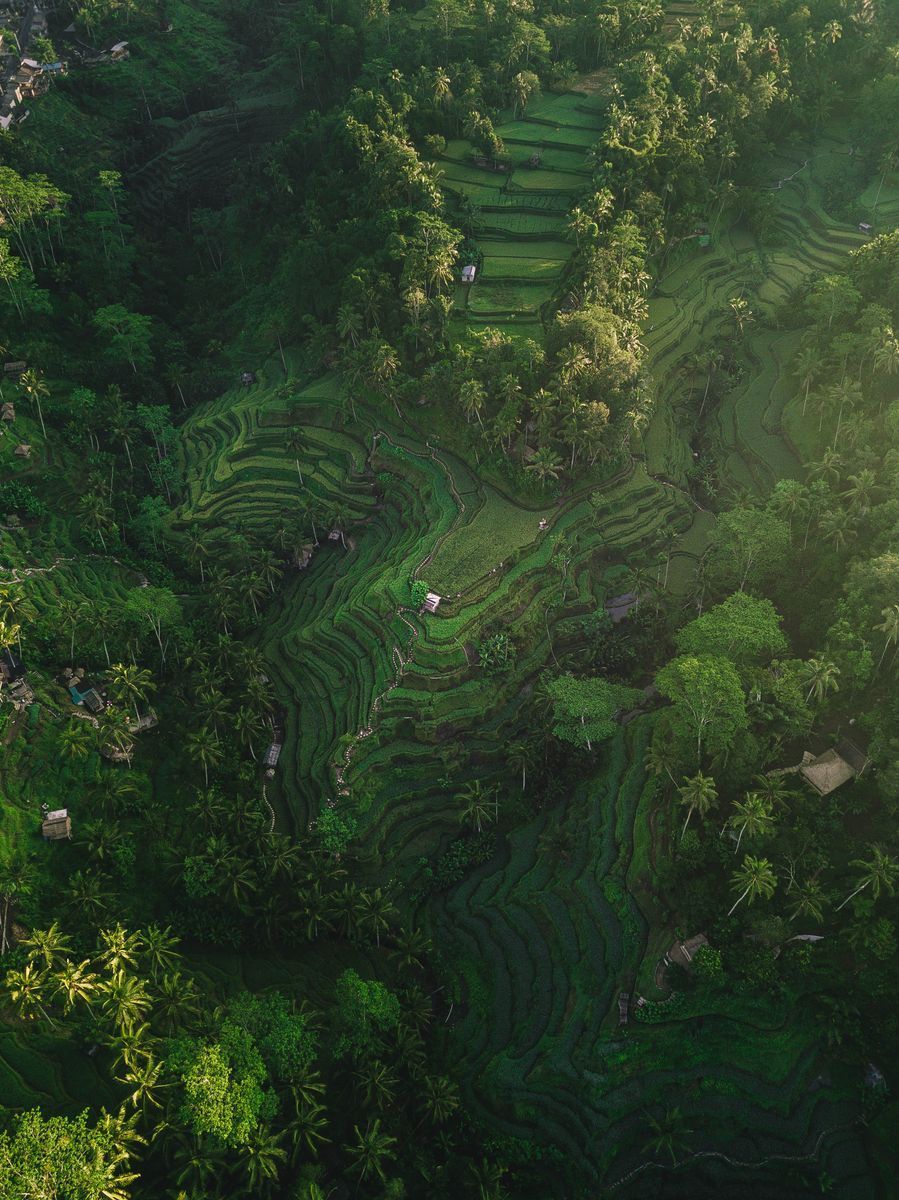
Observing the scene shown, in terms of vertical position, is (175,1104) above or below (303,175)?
below

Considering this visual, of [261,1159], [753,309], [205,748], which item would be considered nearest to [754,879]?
[261,1159]

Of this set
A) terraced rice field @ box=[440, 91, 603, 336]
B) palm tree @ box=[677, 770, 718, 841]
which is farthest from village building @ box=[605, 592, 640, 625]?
terraced rice field @ box=[440, 91, 603, 336]

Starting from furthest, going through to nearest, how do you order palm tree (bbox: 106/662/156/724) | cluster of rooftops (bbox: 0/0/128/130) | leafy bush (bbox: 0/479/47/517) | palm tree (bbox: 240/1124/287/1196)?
cluster of rooftops (bbox: 0/0/128/130) < leafy bush (bbox: 0/479/47/517) < palm tree (bbox: 106/662/156/724) < palm tree (bbox: 240/1124/287/1196)

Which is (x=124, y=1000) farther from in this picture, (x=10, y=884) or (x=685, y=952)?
(x=685, y=952)

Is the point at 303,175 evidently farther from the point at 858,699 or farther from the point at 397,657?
the point at 858,699

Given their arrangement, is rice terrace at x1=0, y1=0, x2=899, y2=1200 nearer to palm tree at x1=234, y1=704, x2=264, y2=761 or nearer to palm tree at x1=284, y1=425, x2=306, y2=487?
palm tree at x1=234, y1=704, x2=264, y2=761

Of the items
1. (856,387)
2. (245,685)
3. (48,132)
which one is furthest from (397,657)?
(48,132)
